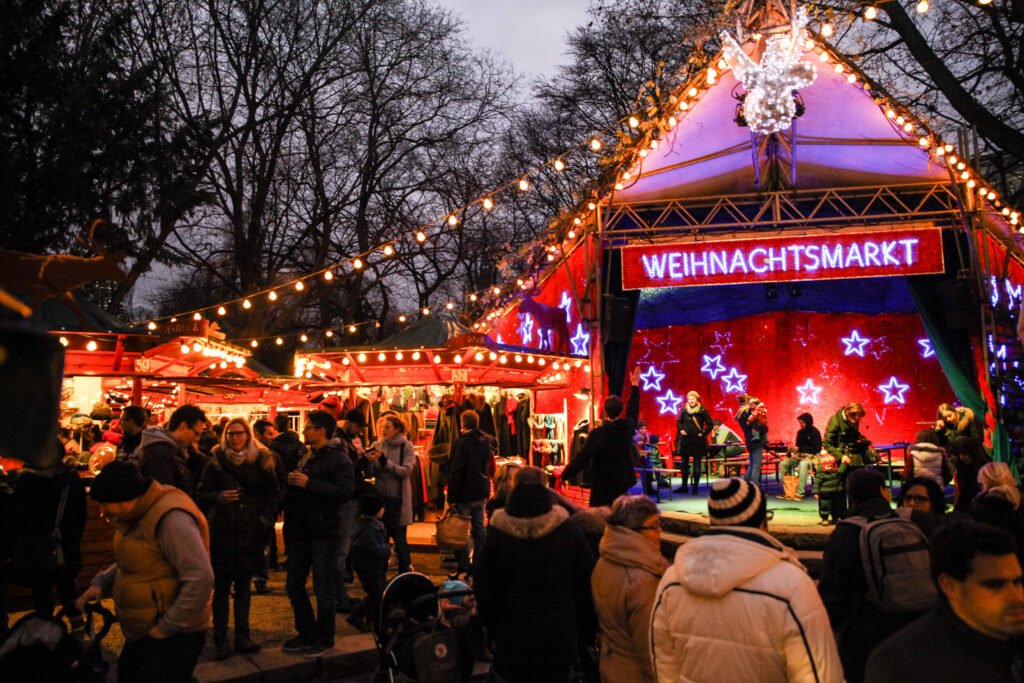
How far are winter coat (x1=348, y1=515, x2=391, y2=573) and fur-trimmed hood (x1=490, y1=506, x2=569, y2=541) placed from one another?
2591mm

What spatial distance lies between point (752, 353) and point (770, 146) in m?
4.11

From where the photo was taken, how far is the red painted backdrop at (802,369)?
1516 centimetres

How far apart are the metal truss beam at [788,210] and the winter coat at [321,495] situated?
25.8 ft

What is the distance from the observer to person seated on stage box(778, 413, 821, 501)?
11.6 metres

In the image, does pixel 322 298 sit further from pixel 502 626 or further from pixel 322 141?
pixel 502 626

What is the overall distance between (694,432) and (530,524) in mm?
8842

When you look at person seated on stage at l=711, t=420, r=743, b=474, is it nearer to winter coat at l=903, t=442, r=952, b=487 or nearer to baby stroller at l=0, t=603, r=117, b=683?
winter coat at l=903, t=442, r=952, b=487

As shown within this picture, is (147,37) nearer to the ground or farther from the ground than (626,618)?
farther from the ground

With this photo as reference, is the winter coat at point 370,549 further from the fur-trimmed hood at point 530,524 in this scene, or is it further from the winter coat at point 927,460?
the winter coat at point 927,460

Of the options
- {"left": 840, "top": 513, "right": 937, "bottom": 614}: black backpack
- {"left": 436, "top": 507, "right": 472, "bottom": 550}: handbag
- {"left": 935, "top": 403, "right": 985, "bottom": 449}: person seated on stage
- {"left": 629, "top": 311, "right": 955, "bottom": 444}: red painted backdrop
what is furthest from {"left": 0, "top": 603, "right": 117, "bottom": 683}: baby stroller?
{"left": 629, "top": 311, "right": 955, "bottom": 444}: red painted backdrop

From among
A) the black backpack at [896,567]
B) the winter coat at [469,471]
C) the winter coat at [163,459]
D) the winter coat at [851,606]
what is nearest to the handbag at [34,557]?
the winter coat at [163,459]

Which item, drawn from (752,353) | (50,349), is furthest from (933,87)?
(50,349)

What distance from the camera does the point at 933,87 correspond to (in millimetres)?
15727

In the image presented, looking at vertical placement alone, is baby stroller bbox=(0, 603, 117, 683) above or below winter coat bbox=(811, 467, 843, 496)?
below
